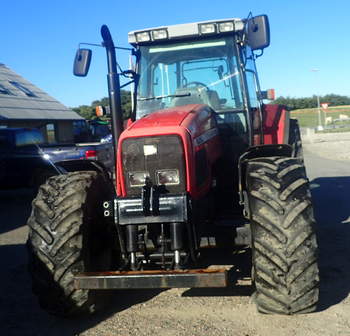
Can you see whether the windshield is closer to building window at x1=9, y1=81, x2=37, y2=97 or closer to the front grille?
the front grille

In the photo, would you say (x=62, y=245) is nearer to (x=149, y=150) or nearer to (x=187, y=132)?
(x=149, y=150)

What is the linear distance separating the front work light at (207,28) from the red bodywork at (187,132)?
3.70 ft

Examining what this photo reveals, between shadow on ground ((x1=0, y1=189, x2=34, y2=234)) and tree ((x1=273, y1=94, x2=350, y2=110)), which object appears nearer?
shadow on ground ((x1=0, y1=189, x2=34, y2=234))

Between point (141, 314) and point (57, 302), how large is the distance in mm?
765

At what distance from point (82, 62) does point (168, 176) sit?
1.93 meters

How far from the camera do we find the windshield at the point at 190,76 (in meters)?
5.47

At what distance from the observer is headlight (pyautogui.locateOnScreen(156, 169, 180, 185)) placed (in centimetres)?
411

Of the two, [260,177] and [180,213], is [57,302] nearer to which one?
[180,213]

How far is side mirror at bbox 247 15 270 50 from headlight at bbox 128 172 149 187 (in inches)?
74.9

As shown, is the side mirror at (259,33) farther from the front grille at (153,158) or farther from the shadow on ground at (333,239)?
the shadow on ground at (333,239)

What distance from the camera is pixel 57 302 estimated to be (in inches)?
161

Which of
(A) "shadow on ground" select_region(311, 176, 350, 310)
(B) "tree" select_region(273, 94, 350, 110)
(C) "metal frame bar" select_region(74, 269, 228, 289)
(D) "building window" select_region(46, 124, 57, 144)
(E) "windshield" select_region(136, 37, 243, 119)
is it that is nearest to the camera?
(C) "metal frame bar" select_region(74, 269, 228, 289)

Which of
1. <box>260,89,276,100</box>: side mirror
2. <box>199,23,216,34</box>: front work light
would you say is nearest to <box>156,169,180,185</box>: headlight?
<box>199,23,216,34</box>: front work light

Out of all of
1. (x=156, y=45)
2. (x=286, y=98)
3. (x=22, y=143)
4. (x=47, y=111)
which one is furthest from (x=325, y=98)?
(x=156, y=45)
